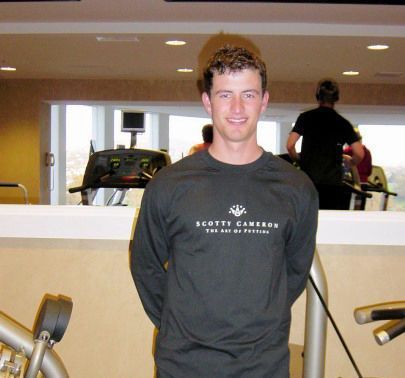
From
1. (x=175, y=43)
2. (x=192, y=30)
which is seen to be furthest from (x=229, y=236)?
(x=175, y=43)

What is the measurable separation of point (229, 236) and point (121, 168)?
282 centimetres

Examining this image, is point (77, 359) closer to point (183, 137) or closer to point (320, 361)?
point (320, 361)

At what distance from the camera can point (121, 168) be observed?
4.02 metres

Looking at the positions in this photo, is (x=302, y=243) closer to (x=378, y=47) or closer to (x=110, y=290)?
(x=110, y=290)

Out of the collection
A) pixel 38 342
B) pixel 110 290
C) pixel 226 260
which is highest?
pixel 226 260

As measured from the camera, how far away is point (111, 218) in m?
1.87

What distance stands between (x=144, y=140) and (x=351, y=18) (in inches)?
306

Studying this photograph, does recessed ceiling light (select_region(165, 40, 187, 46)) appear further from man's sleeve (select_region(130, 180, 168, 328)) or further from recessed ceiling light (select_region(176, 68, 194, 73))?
man's sleeve (select_region(130, 180, 168, 328))

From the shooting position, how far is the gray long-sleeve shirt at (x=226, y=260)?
127cm

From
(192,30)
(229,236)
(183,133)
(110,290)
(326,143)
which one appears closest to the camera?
(229,236)

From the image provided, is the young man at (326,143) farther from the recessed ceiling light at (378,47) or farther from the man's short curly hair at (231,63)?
the man's short curly hair at (231,63)

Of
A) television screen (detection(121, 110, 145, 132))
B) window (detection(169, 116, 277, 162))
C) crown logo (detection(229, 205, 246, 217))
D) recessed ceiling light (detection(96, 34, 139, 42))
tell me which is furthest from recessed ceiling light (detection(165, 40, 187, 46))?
window (detection(169, 116, 277, 162))

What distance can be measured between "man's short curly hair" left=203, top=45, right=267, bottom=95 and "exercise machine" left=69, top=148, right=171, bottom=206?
2.55 m

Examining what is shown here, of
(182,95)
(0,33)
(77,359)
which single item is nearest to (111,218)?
(77,359)
